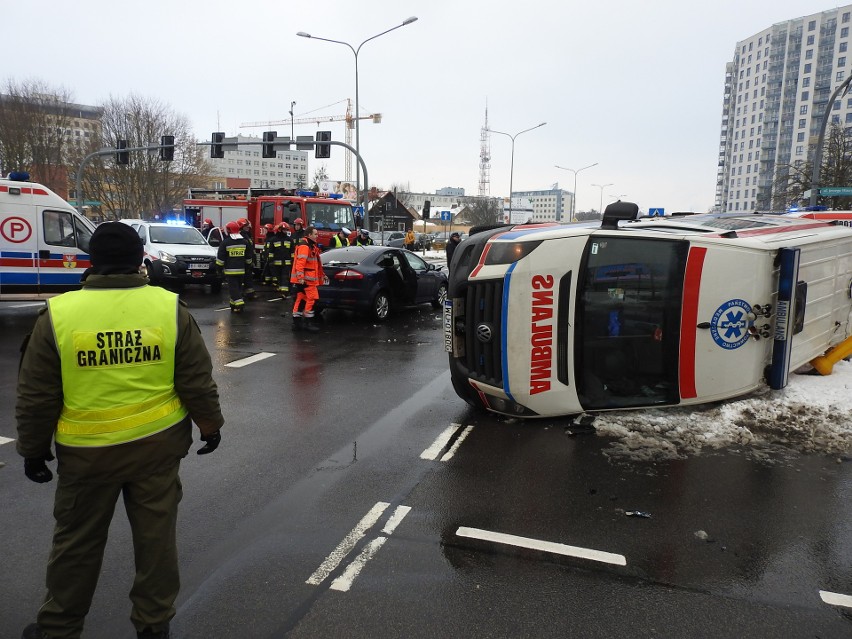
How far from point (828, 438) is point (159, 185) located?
42868mm

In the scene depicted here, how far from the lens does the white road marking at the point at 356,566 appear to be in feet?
10.2

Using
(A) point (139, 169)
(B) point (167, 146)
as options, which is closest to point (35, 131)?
(A) point (139, 169)

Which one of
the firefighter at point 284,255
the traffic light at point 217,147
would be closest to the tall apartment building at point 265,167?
the traffic light at point 217,147

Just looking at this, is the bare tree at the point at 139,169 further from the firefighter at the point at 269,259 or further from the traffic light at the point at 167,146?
the firefighter at the point at 269,259

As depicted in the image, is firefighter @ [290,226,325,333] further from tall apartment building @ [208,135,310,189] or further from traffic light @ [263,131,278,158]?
tall apartment building @ [208,135,310,189]

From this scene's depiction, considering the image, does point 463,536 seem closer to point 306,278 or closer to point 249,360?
point 249,360

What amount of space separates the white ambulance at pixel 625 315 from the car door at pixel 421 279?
7.08m

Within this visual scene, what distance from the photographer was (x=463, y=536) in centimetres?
365

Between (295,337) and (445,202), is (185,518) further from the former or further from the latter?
(445,202)

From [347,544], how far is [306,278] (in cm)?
750

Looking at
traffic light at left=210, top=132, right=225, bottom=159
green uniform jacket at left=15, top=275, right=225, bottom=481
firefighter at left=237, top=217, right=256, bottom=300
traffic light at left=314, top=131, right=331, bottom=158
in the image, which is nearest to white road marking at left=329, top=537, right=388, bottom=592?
green uniform jacket at left=15, top=275, right=225, bottom=481

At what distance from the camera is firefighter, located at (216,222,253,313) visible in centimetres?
1228

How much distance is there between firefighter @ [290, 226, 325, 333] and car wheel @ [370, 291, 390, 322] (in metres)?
1.25

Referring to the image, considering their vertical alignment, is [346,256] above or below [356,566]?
above
